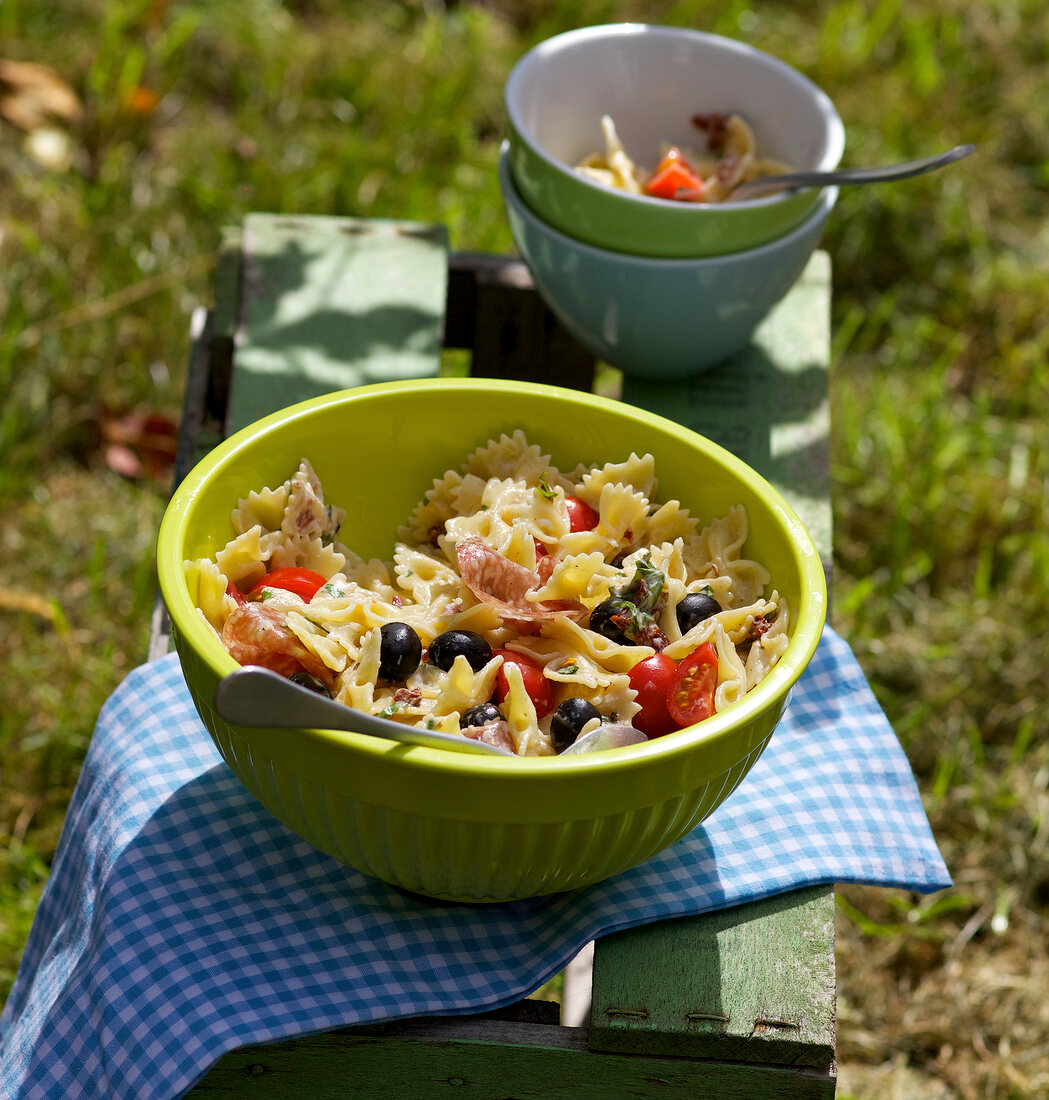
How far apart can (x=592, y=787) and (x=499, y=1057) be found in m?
0.38

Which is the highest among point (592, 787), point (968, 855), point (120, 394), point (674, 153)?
point (674, 153)

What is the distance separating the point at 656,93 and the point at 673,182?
25 centimetres

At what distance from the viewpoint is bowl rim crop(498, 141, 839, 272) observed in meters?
1.84

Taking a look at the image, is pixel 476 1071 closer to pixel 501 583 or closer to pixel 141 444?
pixel 501 583

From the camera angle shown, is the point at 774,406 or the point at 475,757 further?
the point at 774,406

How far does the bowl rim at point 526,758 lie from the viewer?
1.11 m

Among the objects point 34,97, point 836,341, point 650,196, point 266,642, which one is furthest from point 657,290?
point 34,97

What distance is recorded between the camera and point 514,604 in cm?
141

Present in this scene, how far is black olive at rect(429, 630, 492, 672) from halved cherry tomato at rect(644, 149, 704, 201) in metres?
0.92

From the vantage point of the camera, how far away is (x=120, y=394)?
3.11 metres

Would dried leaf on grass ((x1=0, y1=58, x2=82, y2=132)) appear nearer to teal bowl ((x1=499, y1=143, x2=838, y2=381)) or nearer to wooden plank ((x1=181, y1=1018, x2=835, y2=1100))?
teal bowl ((x1=499, y1=143, x2=838, y2=381))

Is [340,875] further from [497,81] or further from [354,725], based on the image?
[497,81]

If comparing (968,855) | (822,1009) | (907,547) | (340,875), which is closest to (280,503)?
(340,875)

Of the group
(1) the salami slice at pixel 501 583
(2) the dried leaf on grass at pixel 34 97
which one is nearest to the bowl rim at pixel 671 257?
(1) the salami slice at pixel 501 583
